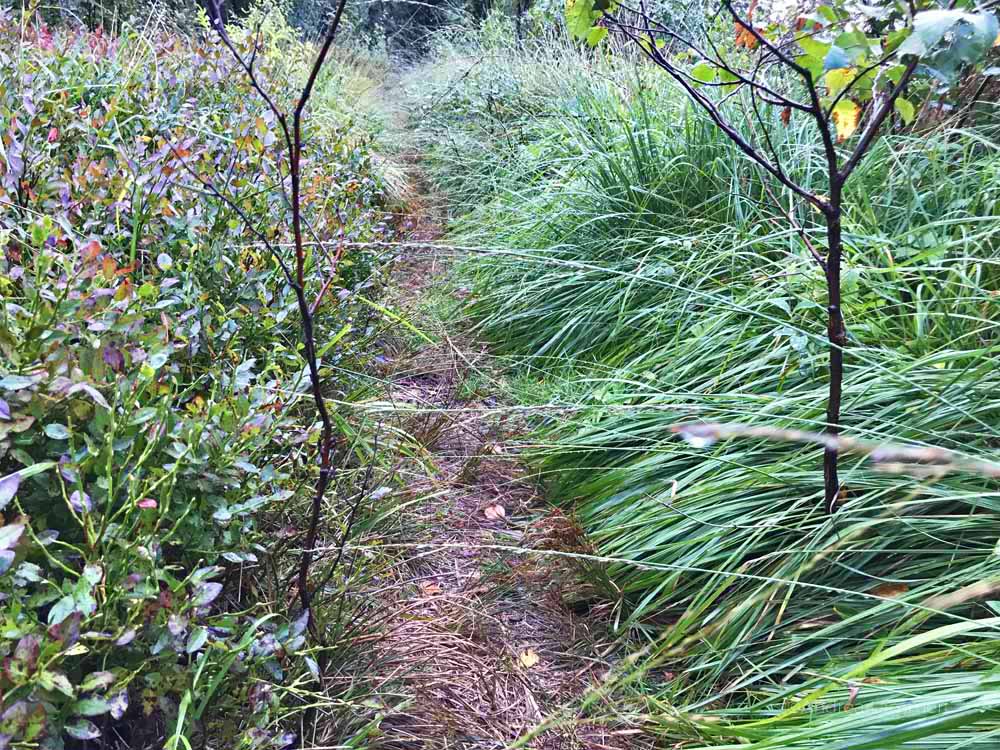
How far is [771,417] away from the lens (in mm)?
1700

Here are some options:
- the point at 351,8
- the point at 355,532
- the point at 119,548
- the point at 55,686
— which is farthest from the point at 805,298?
the point at 351,8

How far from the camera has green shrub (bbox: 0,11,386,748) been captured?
0.90 meters

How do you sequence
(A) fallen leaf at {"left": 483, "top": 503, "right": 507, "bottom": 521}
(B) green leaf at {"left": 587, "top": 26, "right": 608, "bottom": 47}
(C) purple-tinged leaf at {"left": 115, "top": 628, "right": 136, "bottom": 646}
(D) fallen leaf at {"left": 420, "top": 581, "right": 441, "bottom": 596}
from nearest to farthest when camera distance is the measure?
(C) purple-tinged leaf at {"left": 115, "top": 628, "right": 136, "bottom": 646}, (B) green leaf at {"left": 587, "top": 26, "right": 608, "bottom": 47}, (D) fallen leaf at {"left": 420, "top": 581, "right": 441, "bottom": 596}, (A) fallen leaf at {"left": 483, "top": 503, "right": 507, "bottom": 521}

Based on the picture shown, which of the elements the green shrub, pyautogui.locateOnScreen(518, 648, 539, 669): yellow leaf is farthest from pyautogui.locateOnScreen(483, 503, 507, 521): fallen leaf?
the green shrub

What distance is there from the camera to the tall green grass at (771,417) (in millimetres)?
1235

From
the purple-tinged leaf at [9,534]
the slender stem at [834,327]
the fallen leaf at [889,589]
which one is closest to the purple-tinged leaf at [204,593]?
the purple-tinged leaf at [9,534]

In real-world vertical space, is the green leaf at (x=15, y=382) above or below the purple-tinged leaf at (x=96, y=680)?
above

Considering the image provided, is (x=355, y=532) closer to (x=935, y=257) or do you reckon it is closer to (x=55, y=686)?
(x=55, y=686)

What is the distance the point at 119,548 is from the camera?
1.01 meters

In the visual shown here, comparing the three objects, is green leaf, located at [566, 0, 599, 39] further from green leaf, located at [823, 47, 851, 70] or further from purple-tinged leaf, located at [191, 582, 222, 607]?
purple-tinged leaf, located at [191, 582, 222, 607]

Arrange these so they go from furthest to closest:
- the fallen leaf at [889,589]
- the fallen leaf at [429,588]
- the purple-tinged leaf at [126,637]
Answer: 1. the fallen leaf at [429,588]
2. the fallen leaf at [889,589]
3. the purple-tinged leaf at [126,637]

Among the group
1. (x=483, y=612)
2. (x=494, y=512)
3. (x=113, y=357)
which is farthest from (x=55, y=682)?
(x=494, y=512)

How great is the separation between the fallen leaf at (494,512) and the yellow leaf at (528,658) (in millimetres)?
501

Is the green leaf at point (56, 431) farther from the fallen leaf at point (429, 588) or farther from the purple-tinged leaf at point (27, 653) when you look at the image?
the fallen leaf at point (429, 588)
